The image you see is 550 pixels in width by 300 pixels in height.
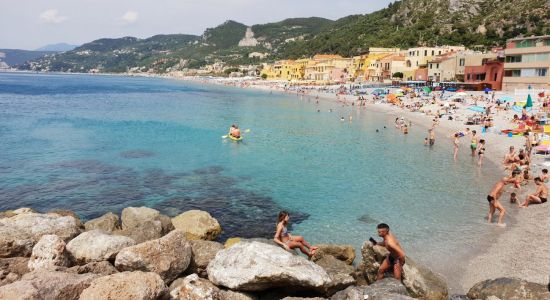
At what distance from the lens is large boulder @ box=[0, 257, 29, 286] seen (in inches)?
282

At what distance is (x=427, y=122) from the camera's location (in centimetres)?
3994

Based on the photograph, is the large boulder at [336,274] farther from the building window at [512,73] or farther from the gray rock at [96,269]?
the building window at [512,73]

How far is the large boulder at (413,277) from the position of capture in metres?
7.79

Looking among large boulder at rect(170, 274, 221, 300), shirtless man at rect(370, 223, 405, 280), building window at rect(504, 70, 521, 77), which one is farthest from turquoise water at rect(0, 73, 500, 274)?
building window at rect(504, 70, 521, 77)

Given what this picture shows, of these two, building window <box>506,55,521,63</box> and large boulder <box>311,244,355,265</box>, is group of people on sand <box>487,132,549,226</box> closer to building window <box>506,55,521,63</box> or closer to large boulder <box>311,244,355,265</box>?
large boulder <box>311,244,355,265</box>

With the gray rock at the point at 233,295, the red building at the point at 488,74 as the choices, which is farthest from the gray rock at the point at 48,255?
the red building at the point at 488,74

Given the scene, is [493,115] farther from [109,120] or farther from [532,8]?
[532,8]

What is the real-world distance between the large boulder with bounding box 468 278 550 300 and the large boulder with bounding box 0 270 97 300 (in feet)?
23.2

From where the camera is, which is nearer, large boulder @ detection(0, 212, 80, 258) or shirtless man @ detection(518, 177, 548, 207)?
large boulder @ detection(0, 212, 80, 258)

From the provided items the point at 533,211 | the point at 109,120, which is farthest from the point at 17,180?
the point at 109,120

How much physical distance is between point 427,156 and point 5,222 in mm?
22564

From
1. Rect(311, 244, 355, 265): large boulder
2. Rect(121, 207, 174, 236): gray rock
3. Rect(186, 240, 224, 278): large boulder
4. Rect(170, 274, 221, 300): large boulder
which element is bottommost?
Rect(311, 244, 355, 265): large boulder

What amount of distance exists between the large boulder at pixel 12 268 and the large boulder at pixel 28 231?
0.40 metres

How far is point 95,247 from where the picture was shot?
8250mm
